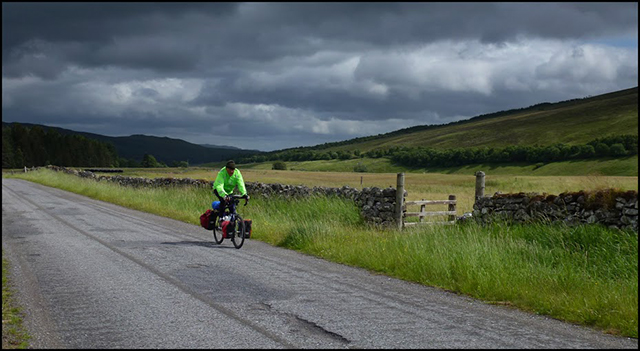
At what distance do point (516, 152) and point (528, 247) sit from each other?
128 metres

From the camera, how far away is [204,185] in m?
29.5

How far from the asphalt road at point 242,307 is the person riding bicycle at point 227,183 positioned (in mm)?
1624

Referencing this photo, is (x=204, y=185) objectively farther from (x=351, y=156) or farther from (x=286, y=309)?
(x=351, y=156)

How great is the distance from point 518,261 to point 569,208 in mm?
2622

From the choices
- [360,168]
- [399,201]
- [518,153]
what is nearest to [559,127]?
[518,153]

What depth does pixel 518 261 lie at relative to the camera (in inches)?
395

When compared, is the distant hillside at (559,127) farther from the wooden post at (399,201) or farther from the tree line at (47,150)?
the wooden post at (399,201)

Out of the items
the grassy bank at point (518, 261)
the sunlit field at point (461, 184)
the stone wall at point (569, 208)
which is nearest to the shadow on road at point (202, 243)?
the grassy bank at point (518, 261)

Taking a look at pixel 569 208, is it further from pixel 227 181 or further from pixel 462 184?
pixel 462 184

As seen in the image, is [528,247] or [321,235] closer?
[528,247]

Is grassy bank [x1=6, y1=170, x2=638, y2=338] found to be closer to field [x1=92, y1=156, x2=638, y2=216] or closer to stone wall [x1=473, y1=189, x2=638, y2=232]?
stone wall [x1=473, y1=189, x2=638, y2=232]

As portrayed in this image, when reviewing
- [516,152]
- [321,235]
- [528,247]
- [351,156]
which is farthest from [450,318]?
[351,156]

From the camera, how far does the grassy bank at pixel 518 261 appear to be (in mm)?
7637

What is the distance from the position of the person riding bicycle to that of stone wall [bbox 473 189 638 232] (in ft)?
20.8
